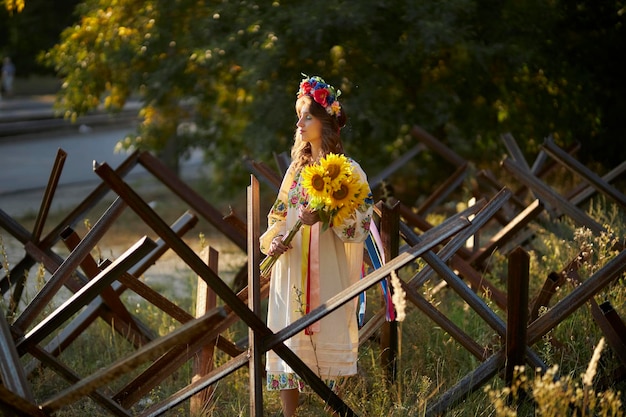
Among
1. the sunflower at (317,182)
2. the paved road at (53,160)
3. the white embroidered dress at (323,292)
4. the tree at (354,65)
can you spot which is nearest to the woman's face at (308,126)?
the white embroidered dress at (323,292)

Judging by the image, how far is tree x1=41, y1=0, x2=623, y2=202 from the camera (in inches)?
294

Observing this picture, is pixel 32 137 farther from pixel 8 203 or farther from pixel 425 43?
pixel 425 43

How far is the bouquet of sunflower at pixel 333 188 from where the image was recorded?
12.0 feet

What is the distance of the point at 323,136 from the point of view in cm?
396

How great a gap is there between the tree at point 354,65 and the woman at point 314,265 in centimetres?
331

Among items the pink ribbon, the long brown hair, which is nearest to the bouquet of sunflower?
the pink ribbon

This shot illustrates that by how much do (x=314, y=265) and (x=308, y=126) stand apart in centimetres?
54

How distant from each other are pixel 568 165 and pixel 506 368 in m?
2.15

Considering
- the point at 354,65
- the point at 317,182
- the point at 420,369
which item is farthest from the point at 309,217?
the point at 354,65

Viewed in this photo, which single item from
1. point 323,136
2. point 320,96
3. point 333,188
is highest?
point 320,96

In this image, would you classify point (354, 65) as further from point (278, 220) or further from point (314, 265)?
point (314, 265)

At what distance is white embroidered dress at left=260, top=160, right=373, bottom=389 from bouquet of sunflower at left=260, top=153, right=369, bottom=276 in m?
0.07

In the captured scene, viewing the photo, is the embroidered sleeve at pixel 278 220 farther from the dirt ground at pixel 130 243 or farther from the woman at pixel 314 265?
the dirt ground at pixel 130 243

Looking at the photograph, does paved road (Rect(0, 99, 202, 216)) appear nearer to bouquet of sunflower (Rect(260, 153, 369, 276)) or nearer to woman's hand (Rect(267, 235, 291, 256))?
woman's hand (Rect(267, 235, 291, 256))
